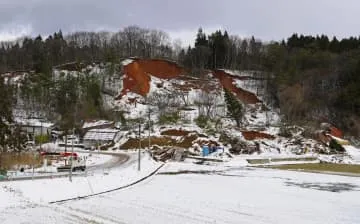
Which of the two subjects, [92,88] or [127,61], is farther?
[127,61]

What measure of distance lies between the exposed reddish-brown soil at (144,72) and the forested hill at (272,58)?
3.71 m

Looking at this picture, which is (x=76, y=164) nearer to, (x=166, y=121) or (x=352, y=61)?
(x=166, y=121)

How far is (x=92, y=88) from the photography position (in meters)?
72.8

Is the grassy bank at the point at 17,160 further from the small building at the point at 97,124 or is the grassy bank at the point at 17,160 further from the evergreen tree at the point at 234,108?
the evergreen tree at the point at 234,108

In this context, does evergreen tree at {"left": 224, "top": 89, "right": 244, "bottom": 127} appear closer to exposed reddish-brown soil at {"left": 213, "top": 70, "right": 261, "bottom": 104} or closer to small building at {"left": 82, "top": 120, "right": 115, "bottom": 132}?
small building at {"left": 82, "top": 120, "right": 115, "bottom": 132}

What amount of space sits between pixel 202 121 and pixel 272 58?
25957 millimetres

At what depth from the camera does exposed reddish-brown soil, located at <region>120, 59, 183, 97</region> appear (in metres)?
81.9

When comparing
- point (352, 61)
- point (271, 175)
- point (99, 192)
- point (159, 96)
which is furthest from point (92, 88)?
point (99, 192)

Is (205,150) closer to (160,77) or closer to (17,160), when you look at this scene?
(17,160)

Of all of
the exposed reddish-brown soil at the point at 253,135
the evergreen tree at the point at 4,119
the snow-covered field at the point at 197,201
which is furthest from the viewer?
the exposed reddish-brown soil at the point at 253,135

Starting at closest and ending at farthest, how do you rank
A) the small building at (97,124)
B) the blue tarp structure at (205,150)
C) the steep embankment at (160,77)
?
the blue tarp structure at (205,150), the small building at (97,124), the steep embankment at (160,77)

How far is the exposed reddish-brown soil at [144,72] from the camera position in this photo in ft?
269

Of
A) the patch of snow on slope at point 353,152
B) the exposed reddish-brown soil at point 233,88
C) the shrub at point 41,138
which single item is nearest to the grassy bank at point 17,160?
the shrub at point 41,138

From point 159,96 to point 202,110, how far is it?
9.06 metres
